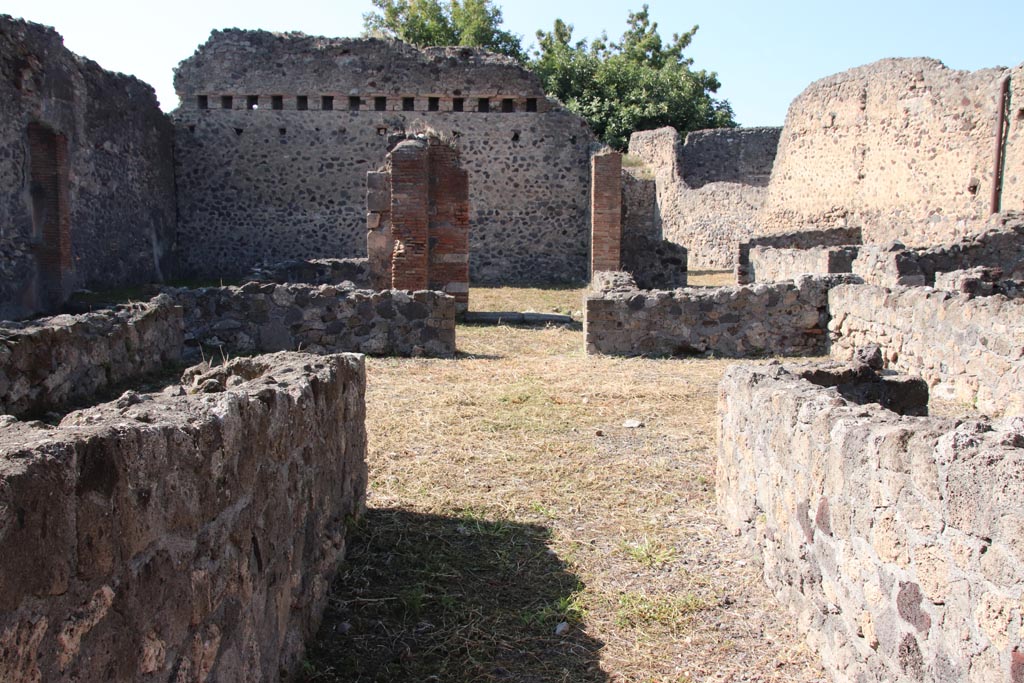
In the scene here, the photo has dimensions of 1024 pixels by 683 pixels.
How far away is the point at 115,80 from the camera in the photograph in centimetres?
1750

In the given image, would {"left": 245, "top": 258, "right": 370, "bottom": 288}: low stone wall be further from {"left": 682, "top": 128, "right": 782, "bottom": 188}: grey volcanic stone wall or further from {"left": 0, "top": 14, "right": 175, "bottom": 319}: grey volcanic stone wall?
{"left": 682, "top": 128, "right": 782, "bottom": 188}: grey volcanic stone wall

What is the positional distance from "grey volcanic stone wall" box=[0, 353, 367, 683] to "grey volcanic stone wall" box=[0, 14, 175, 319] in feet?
37.7

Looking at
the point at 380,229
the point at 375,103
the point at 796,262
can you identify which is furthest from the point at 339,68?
the point at 796,262

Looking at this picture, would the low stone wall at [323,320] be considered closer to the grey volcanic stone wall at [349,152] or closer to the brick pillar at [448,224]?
the brick pillar at [448,224]

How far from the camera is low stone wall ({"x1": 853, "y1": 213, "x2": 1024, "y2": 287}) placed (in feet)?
39.8

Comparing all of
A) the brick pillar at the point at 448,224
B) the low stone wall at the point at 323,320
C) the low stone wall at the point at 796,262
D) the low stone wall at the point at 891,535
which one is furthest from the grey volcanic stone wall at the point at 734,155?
the low stone wall at the point at 891,535

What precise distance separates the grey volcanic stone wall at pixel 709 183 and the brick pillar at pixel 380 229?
1631cm

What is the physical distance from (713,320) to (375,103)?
1399 centimetres

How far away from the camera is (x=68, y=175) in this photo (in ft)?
50.2

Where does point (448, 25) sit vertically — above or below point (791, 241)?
above

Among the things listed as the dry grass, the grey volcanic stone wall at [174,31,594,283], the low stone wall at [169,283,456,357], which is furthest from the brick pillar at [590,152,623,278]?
the dry grass

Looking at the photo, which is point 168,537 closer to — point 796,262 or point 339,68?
point 796,262

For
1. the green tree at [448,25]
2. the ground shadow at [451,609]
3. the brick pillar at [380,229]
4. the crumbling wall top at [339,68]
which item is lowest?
the ground shadow at [451,609]

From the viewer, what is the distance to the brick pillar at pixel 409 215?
40.1ft
